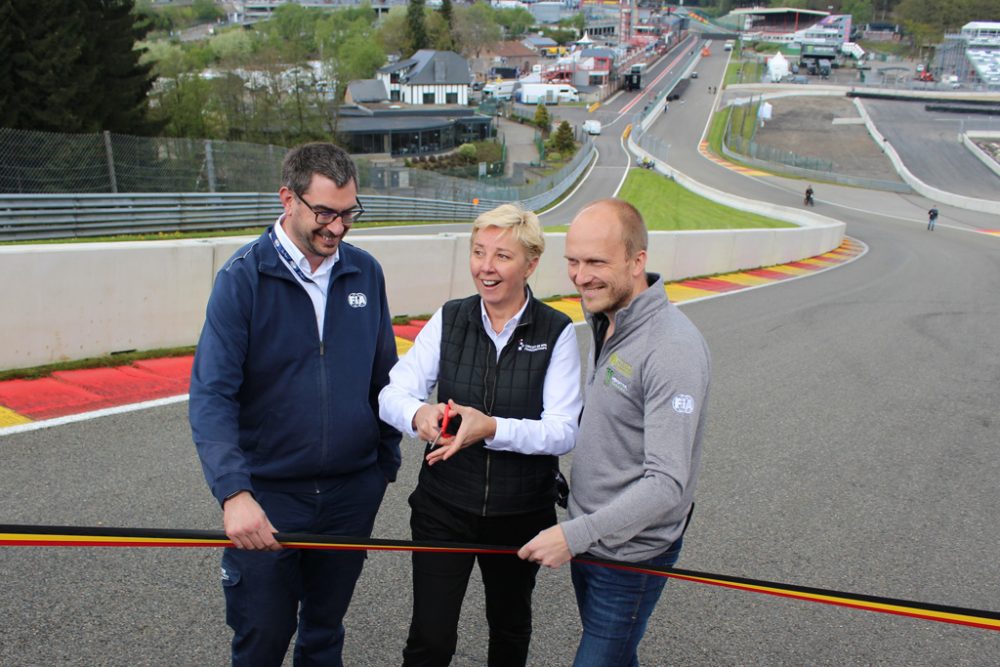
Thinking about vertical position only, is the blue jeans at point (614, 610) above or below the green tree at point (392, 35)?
below

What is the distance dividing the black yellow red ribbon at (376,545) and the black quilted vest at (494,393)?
7.2 inches

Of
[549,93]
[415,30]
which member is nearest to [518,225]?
[549,93]

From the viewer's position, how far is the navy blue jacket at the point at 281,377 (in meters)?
A: 2.77

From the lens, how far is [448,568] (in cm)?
299

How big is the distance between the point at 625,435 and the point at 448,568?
0.85 m

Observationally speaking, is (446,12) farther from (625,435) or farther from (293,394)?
(625,435)

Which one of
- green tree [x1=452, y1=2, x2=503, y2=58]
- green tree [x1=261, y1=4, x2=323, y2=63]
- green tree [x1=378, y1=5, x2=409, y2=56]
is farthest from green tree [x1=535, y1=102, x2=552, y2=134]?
green tree [x1=261, y1=4, x2=323, y2=63]

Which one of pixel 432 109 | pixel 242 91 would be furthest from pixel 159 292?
pixel 432 109

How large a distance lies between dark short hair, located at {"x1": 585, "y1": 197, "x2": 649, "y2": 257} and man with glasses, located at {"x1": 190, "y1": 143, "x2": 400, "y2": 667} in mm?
933

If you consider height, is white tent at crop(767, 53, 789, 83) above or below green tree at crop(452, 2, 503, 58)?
below

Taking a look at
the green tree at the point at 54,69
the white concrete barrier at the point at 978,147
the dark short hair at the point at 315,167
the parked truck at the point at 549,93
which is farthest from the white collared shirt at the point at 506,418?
the parked truck at the point at 549,93

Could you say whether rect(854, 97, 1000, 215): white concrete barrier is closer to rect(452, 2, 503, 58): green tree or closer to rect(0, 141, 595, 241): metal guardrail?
rect(0, 141, 595, 241): metal guardrail

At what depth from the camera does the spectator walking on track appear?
115 inches

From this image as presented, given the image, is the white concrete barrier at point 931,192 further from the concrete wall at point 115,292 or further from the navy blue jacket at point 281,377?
the navy blue jacket at point 281,377
